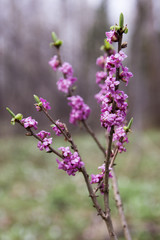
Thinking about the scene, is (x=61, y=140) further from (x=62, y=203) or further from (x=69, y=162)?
(x=69, y=162)

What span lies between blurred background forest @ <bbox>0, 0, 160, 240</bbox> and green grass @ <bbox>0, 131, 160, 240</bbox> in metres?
0.02

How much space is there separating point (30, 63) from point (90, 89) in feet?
17.6

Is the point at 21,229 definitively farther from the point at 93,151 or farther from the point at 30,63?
the point at 30,63

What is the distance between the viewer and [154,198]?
5.47 m

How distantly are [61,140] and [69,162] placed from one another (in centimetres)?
1418

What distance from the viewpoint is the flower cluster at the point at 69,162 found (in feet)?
4.94

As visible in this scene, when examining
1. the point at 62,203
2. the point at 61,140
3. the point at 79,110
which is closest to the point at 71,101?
the point at 79,110

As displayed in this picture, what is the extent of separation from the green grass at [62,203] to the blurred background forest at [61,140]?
17 mm

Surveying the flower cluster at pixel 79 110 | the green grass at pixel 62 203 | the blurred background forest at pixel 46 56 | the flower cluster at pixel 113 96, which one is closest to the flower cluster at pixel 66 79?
the flower cluster at pixel 79 110

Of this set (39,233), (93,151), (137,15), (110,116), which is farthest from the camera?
(93,151)

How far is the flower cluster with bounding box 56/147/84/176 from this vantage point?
1506 millimetres

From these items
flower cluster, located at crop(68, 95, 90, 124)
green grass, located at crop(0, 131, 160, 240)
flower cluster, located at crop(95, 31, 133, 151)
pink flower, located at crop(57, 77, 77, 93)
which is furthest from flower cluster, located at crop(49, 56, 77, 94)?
green grass, located at crop(0, 131, 160, 240)

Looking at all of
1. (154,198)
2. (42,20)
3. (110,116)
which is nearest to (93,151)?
(154,198)

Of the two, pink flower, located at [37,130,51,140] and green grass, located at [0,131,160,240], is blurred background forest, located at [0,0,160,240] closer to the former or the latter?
green grass, located at [0,131,160,240]
